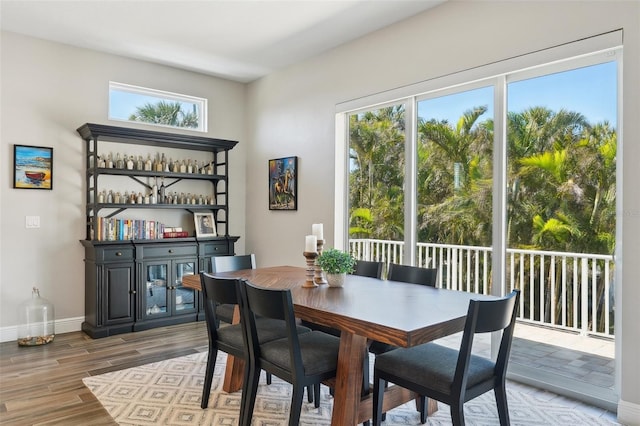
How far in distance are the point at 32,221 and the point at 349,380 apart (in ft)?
12.6

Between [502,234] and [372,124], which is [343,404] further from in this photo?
[372,124]

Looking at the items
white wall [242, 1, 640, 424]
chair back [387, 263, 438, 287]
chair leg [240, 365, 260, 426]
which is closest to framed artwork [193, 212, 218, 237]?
white wall [242, 1, 640, 424]

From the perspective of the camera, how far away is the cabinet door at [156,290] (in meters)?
4.67

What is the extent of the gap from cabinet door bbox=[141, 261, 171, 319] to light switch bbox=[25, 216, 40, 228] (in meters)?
1.11

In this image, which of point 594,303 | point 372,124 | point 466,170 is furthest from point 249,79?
point 594,303

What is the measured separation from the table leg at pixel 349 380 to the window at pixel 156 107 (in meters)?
4.06

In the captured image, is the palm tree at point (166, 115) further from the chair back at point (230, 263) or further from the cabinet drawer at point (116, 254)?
the chair back at point (230, 263)

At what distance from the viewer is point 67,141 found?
4.60 metres

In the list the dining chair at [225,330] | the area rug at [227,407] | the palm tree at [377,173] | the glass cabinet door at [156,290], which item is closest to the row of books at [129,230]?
the glass cabinet door at [156,290]

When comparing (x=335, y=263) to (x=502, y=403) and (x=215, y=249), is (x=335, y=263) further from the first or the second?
(x=215, y=249)

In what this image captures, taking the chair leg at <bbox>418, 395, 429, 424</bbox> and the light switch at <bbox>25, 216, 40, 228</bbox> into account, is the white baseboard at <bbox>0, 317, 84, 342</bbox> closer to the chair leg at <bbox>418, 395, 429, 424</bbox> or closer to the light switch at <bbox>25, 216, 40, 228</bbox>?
the light switch at <bbox>25, 216, 40, 228</bbox>

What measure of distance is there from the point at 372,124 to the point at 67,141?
319 cm

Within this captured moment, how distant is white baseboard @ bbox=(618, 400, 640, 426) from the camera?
102 inches

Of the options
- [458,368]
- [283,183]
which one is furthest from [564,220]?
[283,183]
